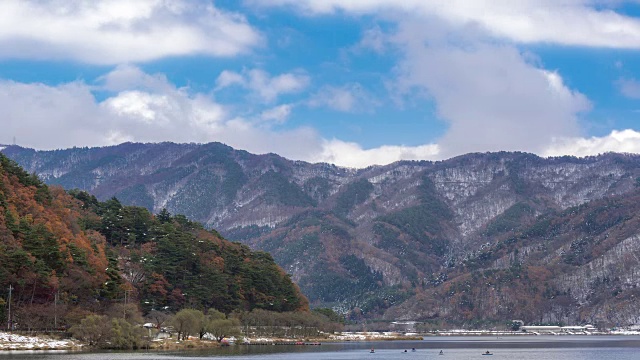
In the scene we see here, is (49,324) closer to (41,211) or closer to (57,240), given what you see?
(57,240)

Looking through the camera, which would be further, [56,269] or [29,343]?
[56,269]

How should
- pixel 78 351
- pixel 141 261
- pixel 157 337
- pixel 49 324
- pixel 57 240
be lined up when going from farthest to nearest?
pixel 141 261 → pixel 157 337 → pixel 57 240 → pixel 49 324 → pixel 78 351

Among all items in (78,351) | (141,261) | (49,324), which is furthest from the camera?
(141,261)

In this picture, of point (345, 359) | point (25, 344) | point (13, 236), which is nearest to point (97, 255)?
point (13, 236)

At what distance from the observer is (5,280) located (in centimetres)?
14375

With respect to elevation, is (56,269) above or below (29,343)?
above

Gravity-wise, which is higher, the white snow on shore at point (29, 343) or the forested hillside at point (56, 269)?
the forested hillside at point (56, 269)

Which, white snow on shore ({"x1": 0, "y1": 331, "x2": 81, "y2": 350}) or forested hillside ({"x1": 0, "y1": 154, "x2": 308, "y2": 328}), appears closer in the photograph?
white snow on shore ({"x1": 0, "y1": 331, "x2": 81, "y2": 350})

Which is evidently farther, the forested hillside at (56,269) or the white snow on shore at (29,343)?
the forested hillside at (56,269)

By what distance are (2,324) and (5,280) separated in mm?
6880

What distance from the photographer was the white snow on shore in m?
136

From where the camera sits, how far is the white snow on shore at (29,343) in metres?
136

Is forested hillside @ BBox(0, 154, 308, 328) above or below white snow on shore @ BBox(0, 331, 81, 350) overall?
above

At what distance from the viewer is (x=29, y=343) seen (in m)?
139
